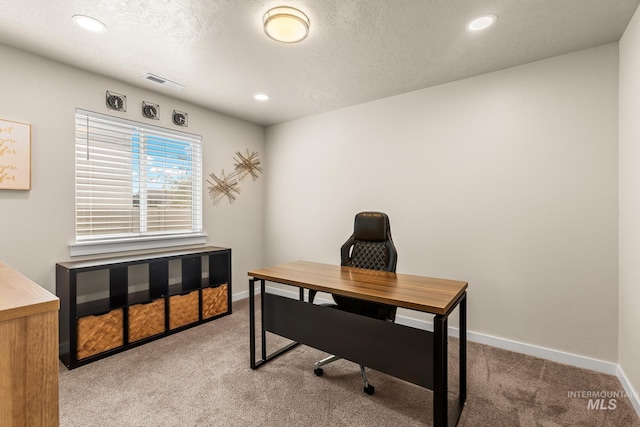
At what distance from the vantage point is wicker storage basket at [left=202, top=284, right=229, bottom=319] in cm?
332

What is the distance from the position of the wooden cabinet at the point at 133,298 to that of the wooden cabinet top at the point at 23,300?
164 centimetres

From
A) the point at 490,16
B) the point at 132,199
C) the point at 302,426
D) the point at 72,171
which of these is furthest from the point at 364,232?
the point at 72,171

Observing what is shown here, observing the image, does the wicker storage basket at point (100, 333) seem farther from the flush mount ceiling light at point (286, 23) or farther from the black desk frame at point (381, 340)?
the flush mount ceiling light at point (286, 23)

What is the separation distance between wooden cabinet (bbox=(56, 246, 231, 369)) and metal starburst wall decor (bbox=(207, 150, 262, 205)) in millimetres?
746

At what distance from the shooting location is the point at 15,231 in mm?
2379

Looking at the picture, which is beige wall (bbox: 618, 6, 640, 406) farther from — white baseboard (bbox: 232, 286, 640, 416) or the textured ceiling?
the textured ceiling

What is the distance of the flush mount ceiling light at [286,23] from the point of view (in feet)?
6.11

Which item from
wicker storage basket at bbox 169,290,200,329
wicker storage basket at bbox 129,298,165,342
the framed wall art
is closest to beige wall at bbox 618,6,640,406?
wicker storage basket at bbox 169,290,200,329

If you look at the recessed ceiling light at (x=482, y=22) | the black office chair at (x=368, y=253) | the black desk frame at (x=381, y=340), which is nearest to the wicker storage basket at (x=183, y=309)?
the black desk frame at (x=381, y=340)

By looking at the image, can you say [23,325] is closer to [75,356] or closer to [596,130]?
[75,356]

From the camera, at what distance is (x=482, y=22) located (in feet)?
6.59

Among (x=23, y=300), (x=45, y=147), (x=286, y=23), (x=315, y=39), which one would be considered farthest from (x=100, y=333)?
(x=315, y=39)

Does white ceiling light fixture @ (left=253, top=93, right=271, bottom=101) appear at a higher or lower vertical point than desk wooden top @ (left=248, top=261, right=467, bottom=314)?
higher

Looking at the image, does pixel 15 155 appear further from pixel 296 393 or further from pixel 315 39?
pixel 296 393
